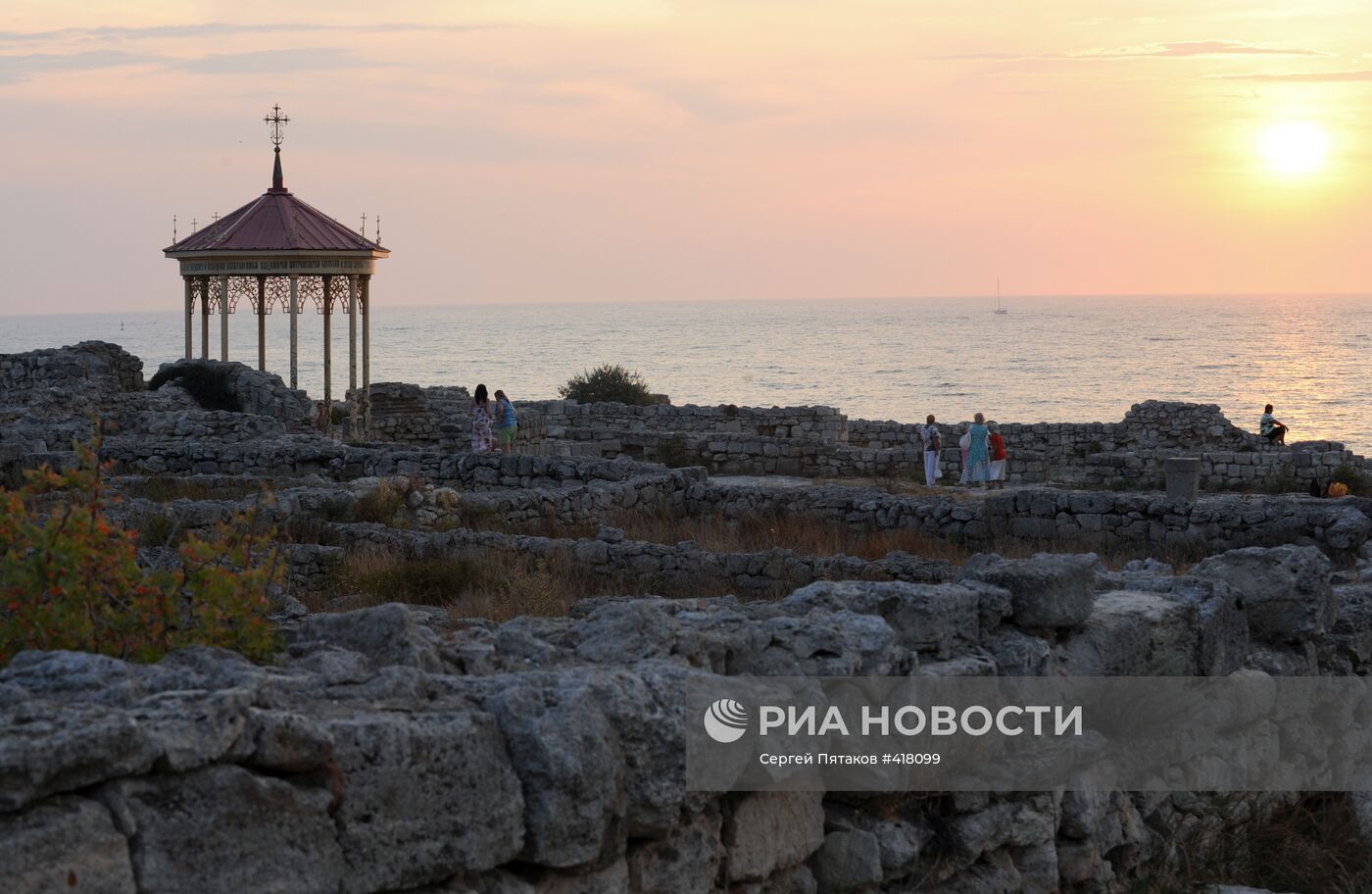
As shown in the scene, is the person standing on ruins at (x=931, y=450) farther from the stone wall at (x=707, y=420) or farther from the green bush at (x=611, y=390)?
the green bush at (x=611, y=390)

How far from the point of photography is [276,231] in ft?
96.0

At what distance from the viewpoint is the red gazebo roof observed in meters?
29.0

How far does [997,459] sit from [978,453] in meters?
0.63

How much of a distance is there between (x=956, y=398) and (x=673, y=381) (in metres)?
22.8

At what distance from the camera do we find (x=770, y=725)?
462 cm

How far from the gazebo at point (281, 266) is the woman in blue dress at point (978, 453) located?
38.4 feet

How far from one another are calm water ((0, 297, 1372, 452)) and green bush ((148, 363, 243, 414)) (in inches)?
1497

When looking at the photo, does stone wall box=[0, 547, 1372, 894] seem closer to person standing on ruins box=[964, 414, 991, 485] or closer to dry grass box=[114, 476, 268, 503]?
dry grass box=[114, 476, 268, 503]

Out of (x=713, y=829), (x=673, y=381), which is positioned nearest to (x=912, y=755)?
(x=713, y=829)

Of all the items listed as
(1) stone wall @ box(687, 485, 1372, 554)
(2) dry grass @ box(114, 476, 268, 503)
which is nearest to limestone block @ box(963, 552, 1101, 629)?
(1) stone wall @ box(687, 485, 1372, 554)

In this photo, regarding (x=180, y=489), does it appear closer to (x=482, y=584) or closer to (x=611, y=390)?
(x=482, y=584)

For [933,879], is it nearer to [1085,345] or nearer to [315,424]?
[315,424]

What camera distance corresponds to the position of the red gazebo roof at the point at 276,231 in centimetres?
2902

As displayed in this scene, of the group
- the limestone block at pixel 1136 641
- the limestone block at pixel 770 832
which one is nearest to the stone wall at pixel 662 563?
the limestone block at pixel 1136 641
